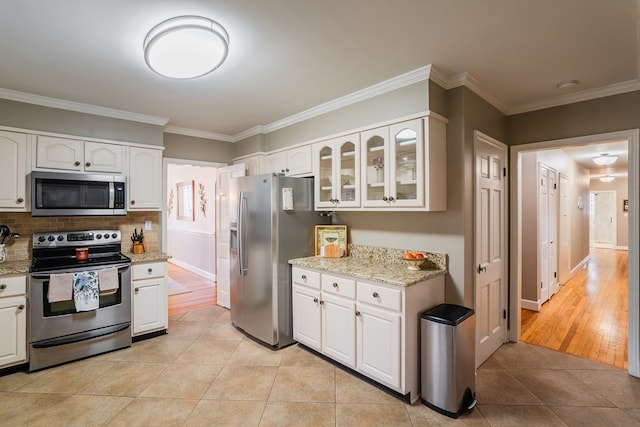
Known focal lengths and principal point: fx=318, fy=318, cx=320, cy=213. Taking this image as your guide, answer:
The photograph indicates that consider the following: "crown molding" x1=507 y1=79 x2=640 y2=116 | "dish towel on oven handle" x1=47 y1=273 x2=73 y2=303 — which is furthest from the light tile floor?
"crown molding" x1=507 y1=79 x2=640 y2=116

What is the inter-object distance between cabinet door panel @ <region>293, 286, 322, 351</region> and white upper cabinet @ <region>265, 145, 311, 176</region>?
1.30 m

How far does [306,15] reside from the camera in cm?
181

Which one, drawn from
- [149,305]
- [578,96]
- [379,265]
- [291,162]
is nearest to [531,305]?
[578,96]

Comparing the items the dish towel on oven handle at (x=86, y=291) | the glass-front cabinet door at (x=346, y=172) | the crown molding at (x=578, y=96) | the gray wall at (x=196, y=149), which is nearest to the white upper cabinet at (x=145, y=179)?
the gray wall at (x=196, y=149)

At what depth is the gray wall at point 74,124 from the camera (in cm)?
300

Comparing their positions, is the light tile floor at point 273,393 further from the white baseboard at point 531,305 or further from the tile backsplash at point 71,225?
the white baseboard at point 531,305

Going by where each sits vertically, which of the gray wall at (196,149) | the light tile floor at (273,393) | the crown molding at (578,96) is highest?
the crown molding at (578,96)

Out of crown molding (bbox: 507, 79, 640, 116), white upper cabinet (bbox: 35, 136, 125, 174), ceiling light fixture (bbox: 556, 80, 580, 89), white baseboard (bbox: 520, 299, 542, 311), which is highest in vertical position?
ceiling light fixture (bbox: 556, 80, 580, 89)

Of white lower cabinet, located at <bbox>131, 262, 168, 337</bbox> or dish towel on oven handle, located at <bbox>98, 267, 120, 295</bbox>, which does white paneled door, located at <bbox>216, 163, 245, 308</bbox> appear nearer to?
white lower cabinet, located at <bbox>131, 262, 168, 337</bbox>

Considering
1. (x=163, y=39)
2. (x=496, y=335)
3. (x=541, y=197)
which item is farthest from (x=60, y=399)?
(x=541, y=197)

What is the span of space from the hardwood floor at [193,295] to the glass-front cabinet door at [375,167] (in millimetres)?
3087

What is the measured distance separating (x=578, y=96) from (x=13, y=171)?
17.3 ft

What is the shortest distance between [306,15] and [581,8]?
152 centimetres

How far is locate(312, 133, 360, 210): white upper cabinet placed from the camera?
3007 millimetres
